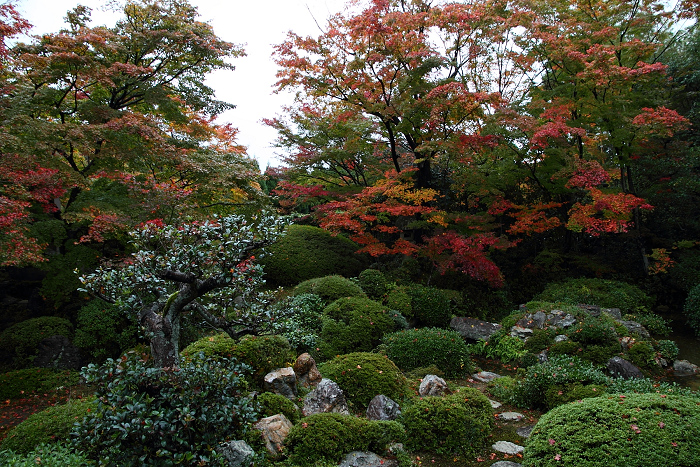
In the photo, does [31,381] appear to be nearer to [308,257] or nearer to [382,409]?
[382,409]

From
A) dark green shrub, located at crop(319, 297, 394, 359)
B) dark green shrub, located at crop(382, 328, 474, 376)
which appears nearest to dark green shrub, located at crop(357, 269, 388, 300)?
dark green shrub, located at crop(319, 297, 394, 359)

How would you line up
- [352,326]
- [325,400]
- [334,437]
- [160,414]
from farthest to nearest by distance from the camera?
[352,326] < [325,400] < [334,437] < [160,414]

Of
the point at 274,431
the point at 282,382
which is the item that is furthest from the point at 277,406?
the point at 282,382

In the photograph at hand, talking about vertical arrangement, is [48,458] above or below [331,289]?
below

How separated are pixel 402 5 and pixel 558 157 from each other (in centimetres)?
661

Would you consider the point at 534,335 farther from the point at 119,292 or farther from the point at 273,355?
the point at 119,292

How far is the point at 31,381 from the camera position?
697 cm

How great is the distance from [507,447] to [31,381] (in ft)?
26.2

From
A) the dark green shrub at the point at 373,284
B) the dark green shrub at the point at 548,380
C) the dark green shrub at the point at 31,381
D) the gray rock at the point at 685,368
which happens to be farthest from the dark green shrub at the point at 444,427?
the dark green shrub at the point at 31,381

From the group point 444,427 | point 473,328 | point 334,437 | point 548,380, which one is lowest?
point 444,427

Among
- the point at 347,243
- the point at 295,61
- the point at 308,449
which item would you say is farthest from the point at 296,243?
the point at 308,449

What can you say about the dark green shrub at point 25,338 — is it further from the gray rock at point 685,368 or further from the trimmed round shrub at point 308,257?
the gray rock at point 685,368

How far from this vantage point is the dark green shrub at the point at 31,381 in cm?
679

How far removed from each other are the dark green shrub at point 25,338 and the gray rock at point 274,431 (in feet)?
18.6
